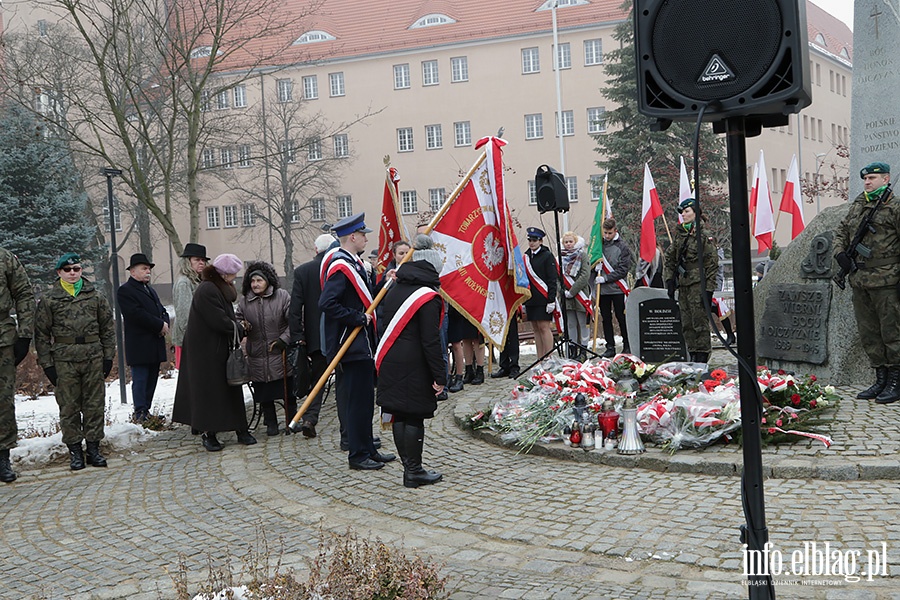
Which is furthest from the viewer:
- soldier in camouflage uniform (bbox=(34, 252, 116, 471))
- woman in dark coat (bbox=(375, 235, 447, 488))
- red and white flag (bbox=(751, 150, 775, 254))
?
red and white flag (bbox=(751, 150, 775, 254))

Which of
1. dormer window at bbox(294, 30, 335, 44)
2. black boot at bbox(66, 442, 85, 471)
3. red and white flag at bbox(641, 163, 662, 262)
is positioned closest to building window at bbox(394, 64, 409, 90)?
dormer window at bbox(294, 30, 335, 44)

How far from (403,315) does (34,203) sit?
20.3 meters

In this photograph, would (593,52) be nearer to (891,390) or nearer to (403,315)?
(891,390)

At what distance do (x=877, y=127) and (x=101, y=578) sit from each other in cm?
923

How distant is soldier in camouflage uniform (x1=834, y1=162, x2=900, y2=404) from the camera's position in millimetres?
8461

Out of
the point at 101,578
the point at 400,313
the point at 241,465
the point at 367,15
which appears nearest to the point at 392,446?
the point at 241,465

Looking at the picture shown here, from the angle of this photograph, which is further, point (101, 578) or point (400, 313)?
point (400, 313)

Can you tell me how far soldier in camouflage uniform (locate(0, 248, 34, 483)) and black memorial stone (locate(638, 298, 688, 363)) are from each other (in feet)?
22.8

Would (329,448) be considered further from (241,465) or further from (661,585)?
(661,585)

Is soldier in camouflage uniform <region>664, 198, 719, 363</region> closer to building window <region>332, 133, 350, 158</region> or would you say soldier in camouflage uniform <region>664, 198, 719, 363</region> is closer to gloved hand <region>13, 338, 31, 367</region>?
gloved hand <region>13, 338, 31, 367</region>

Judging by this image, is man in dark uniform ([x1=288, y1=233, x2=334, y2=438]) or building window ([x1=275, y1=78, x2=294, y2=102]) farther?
building window ([x1=275, y1=78, x2=294, y2=102])

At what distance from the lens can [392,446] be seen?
340 inches

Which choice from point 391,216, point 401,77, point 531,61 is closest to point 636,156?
point 531,61

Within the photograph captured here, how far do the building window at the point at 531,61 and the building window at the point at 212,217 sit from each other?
21789 mm
